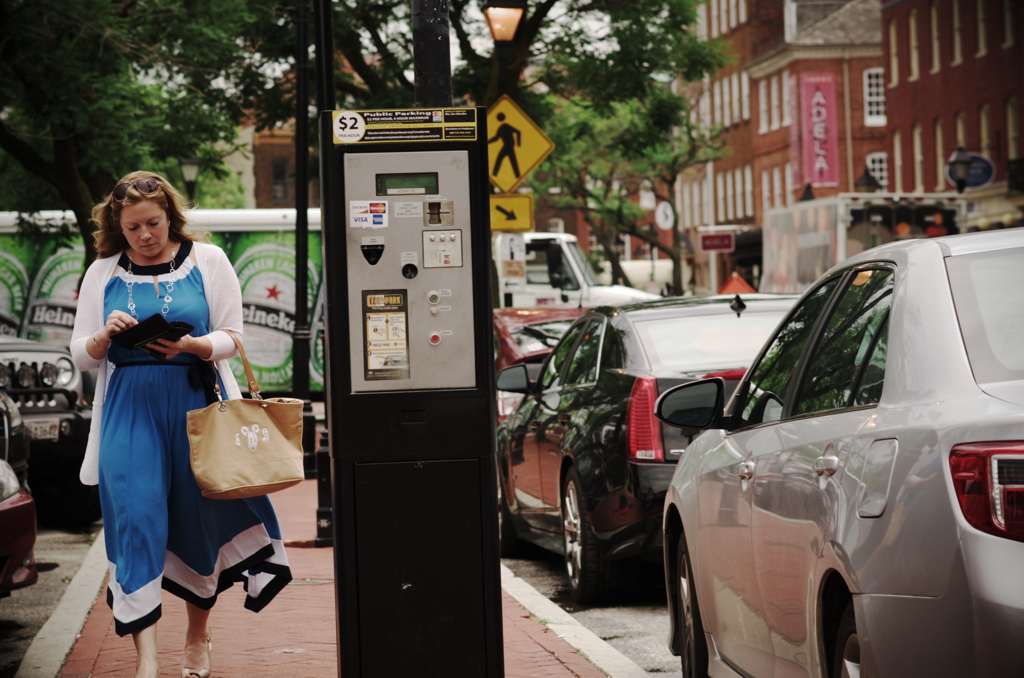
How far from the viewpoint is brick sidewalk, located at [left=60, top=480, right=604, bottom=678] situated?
5.96 metres

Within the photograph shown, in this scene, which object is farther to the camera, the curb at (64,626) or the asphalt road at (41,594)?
the asphalt road at (41,594)

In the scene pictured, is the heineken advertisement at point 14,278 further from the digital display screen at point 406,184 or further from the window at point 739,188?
the window at point 739,188

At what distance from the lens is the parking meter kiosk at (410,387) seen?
→ 4613 millimetres

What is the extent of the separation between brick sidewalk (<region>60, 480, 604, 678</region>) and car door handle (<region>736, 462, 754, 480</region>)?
5.10ft

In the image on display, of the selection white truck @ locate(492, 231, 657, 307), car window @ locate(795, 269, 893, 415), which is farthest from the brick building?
car window @ locate(795, 269, 893, 415)

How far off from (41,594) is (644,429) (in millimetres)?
3726

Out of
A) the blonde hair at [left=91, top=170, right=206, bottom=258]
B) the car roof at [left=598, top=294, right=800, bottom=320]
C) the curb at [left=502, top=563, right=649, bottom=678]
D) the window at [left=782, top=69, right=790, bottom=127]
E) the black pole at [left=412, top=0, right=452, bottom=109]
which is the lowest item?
the curb at [left=502, top=563, right=649, bottom=678]

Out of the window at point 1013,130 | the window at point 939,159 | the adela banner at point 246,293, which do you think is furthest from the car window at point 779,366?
the window at point 939,159

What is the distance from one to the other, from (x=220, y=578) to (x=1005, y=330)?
10.6 feet

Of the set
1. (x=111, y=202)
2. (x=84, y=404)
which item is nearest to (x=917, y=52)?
(x=84, y=404)

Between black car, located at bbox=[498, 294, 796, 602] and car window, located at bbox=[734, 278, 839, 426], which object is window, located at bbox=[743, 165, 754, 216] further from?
car window, located at bbox=[734, 278, 839, 426]

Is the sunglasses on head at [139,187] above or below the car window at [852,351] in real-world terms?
above

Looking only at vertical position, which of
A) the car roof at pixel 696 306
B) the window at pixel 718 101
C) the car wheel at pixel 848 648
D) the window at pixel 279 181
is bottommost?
the car wheel at pixel 848 648

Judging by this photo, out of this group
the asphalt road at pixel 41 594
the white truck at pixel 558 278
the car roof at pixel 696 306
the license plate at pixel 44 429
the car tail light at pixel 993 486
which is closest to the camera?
the car tail light at pixel 993 486
